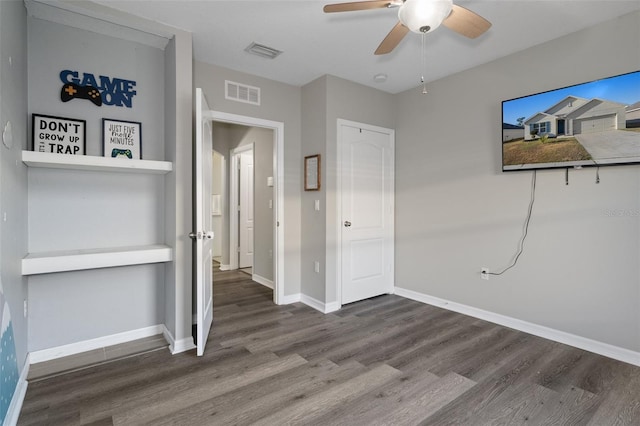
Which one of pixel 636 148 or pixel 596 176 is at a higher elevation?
pixel 636 148

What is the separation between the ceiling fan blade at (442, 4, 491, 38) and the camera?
1786mm

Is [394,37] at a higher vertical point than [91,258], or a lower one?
higher

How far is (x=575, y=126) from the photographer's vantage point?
2658 millimetres

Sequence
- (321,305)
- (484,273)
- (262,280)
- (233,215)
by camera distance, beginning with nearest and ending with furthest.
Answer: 1. (484,273)
2. (321,305)
3. (262,280)
4. (233,215)

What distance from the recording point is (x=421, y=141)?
3.92m

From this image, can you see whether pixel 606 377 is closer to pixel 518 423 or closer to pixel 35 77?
pixel 518 423

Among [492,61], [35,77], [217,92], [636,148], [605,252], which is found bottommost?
[605,252]

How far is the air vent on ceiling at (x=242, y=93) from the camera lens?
11.3ft

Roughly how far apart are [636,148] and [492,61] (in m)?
1.46

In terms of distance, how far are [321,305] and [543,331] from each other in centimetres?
207

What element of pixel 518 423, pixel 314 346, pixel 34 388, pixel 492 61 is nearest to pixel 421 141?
pixel 492 61

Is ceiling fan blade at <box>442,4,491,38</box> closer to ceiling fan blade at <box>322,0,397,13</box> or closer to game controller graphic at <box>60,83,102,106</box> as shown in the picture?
ceiling fan blade at <box>322,0,397,13</box>

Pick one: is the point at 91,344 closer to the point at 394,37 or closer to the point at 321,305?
the point at 321,305

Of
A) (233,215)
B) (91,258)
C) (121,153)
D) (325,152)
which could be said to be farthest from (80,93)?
(233,215)
